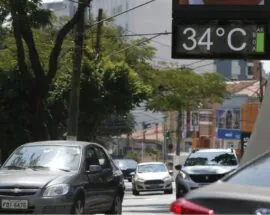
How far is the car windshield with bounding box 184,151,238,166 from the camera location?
71.4ft

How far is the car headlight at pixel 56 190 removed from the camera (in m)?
11.8

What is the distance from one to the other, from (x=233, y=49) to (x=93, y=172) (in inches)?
148

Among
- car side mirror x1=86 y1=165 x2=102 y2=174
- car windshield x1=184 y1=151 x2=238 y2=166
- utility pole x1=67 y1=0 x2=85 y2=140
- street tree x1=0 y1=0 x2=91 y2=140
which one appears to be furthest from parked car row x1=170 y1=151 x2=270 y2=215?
street tree x1=0 y1=0 x2=91 y2=140

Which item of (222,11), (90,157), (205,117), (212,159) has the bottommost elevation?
(205,117)

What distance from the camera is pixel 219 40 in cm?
1469

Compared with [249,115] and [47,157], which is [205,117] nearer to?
[249,115]

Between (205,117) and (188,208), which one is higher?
(188,208)

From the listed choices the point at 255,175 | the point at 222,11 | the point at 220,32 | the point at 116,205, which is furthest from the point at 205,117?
the point at 255,175

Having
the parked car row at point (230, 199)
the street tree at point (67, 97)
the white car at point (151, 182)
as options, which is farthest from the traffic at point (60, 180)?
the white car at point (151, 182)

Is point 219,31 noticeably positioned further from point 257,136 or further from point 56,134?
point 56,134

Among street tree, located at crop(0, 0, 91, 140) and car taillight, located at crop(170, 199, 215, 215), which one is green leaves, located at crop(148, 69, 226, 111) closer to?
street tree, located at crop(0, 0, 91, 140)

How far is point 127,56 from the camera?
128ft

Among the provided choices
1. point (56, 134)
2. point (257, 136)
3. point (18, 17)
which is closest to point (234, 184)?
point (257, 136)

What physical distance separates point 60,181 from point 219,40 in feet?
15.1
